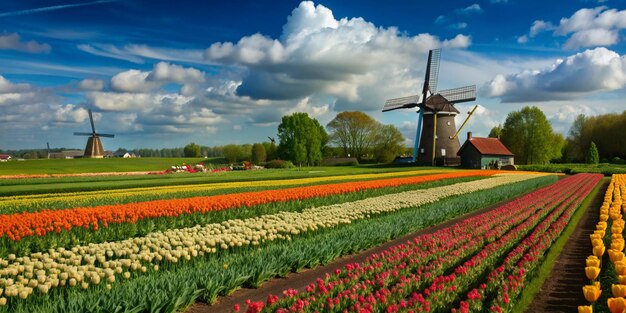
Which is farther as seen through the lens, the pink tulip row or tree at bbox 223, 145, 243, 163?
tree at bbox 223, 145, 243, 163

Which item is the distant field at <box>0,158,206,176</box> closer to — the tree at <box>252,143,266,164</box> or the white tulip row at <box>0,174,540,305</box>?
the tree at <box>252,143,266,164</box>

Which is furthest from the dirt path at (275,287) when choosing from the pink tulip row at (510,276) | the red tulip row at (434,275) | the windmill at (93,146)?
the windmill at (93,146)

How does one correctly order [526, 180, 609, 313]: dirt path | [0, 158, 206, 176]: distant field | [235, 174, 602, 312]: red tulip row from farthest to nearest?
[0, 158, 206, 176]: distant field → [526, 180, 609, 313]: dirt path → [235, 174, 602, 312]: red tulip row

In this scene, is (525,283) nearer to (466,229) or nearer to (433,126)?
(466,229)

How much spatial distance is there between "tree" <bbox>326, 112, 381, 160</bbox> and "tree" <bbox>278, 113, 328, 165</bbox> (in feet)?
38.7

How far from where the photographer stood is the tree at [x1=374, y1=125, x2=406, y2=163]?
85688mm

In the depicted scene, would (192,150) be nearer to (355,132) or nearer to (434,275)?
(355,132)

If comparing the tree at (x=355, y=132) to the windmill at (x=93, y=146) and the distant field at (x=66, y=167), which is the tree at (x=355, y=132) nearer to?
the distant field at (x=66, y=167)

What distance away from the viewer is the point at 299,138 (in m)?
77.3

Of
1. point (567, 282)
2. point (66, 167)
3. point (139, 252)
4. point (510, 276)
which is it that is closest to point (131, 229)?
point (139, 252)

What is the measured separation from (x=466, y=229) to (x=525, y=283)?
4.44 m

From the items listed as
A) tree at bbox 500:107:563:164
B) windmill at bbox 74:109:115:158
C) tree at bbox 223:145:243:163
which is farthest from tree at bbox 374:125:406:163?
windmill at bbox 74:109:115:158

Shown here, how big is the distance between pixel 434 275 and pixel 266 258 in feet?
10.6

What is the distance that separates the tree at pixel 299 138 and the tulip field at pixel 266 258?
59.7 metres
